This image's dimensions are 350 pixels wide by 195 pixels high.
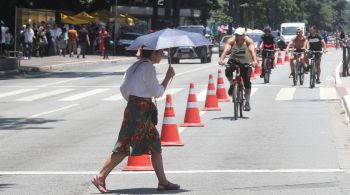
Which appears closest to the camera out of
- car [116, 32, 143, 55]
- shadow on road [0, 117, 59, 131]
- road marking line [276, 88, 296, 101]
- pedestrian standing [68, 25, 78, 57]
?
shadow on road [0, 117, 59, 131]

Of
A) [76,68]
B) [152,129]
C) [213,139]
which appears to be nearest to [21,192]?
[152,129]

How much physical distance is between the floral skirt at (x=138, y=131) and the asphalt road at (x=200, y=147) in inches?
18.2

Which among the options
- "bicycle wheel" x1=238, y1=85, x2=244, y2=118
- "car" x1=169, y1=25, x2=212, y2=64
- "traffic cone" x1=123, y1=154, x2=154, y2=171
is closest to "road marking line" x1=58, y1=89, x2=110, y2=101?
"bicycle wheel" x1=238, y1=85, x2=244, y2=118

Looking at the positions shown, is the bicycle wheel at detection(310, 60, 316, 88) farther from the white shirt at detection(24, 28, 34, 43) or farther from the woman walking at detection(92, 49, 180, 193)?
the white shirt at detection(24, 28, 34, 43)

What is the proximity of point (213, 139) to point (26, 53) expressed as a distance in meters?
36.6

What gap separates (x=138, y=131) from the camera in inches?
408

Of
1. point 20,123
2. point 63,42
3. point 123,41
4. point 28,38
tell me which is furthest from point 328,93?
point 123,41

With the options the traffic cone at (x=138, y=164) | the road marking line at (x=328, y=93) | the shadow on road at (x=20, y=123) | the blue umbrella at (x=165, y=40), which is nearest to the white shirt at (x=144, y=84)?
the blue umbrella at (x=165, y=40)

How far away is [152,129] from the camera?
10.4 m

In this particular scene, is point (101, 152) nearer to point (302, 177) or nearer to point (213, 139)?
point (213, 139)

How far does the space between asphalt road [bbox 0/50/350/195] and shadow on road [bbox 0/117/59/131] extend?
0.06 ft

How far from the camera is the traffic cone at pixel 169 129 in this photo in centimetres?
1363

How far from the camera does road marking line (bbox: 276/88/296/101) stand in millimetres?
24370

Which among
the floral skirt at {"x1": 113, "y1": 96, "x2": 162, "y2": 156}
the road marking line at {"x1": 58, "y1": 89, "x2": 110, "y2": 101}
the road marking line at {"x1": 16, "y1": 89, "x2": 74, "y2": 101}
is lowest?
the road marking line at {"x1": 16, "y1": 89, "x2": 74, "y2": 101}
